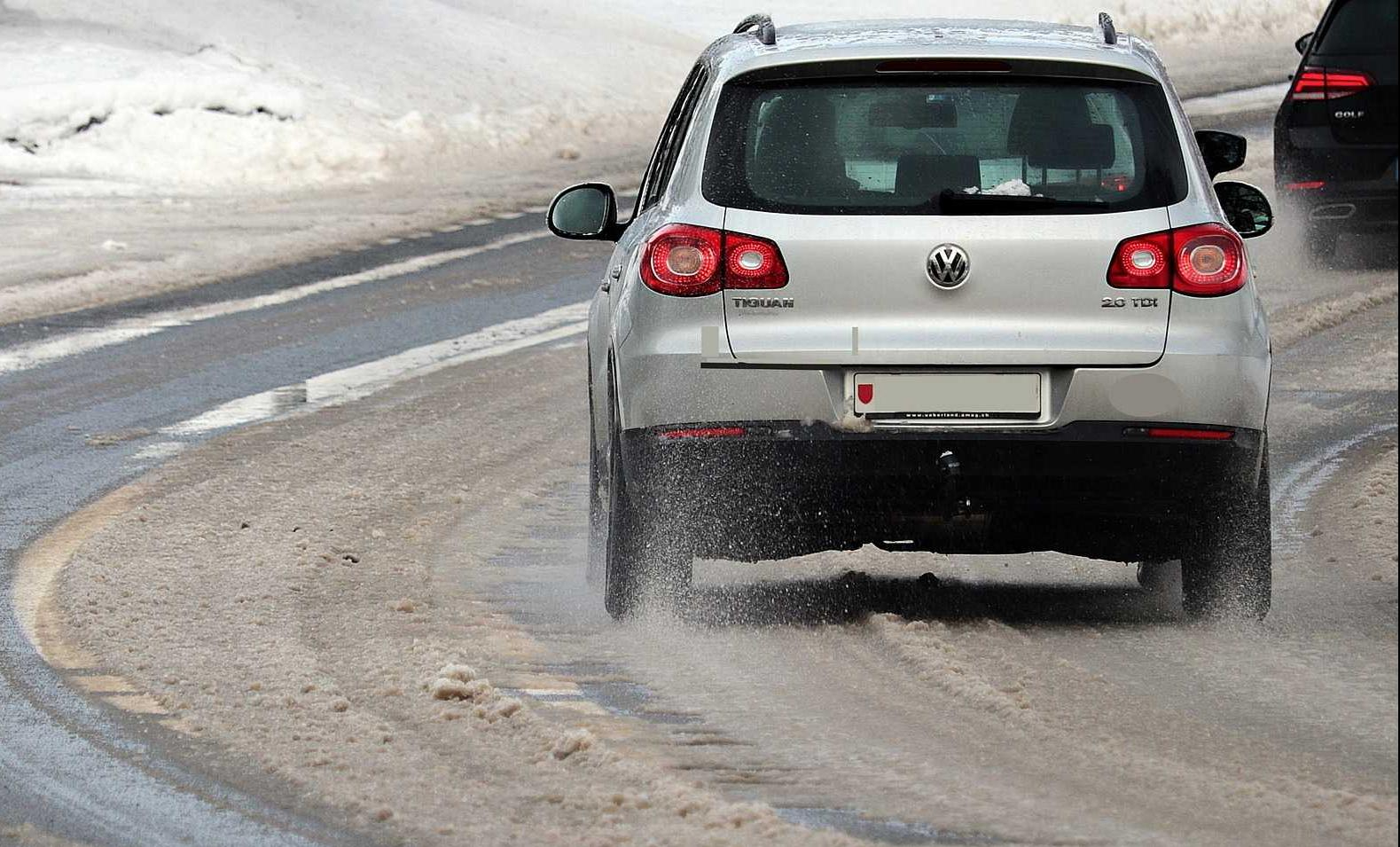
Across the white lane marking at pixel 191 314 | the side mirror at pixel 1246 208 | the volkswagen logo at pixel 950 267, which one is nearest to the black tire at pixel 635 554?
the volkswagen logo at pixel 950 267

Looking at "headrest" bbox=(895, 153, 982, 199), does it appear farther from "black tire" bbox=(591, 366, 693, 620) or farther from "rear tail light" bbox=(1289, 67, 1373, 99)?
"rear tail light" bbox=(1289, 67, 1373, 99)

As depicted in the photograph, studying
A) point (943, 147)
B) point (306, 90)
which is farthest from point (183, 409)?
point (306, 90)

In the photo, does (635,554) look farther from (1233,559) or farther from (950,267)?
(1233,559)

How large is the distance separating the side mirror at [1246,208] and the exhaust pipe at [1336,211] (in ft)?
21.7

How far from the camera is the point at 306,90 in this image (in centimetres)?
2328

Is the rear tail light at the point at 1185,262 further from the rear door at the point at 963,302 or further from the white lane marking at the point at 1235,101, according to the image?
the white lane marking at the point at 1235,101

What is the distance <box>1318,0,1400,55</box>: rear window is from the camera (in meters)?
14.6

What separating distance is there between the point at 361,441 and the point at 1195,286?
473 centimetres

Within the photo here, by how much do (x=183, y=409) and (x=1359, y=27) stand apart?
7367 millimetres

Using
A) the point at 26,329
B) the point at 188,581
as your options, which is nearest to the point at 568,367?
the point at 26,329

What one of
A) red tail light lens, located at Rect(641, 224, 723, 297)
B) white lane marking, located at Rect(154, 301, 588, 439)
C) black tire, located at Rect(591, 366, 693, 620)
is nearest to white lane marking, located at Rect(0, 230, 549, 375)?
white lane marking, located at Rect(154, 301, 588, 439)

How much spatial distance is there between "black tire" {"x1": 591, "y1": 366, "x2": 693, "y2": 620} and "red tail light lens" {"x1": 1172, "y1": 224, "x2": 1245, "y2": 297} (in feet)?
4.87

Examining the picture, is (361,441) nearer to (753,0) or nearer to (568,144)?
(568,144)

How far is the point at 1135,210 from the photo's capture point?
6.50 m
